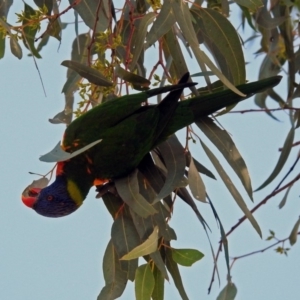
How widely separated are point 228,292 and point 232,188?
46 cm

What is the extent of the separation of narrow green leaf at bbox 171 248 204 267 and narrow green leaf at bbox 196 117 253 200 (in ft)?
0.54

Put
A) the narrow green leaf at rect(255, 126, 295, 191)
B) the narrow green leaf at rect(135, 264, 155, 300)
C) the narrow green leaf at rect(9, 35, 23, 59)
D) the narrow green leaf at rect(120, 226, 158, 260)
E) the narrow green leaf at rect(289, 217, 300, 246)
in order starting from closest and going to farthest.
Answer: the narrow green leaf at rect(120, 226, 158, 260) < the narrow green leaf at rect(135, 264, 155, 300) < the narrow green leaf at rect(9, 35, 23, 59) < the narrow green leaf at rect(255, 126, 295, 191) < the narrow green leaf at rect(289, 217, 300, 246)

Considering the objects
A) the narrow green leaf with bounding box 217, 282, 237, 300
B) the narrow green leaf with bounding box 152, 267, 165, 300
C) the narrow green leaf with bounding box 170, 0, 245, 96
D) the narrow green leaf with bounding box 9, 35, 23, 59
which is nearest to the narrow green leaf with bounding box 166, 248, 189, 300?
the narrow green leaf with bounding box 152, 267, 165, 300

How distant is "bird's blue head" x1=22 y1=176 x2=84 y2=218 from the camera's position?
1.46 metres

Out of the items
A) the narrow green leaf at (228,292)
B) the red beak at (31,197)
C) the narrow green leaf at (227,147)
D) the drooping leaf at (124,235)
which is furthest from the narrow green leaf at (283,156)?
the red beak at (31,197)

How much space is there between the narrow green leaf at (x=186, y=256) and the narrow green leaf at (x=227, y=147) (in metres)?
0.17

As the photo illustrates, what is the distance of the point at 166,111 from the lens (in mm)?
1393

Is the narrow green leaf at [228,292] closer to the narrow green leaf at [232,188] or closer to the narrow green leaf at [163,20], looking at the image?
the narrow green leaf at [232,188]

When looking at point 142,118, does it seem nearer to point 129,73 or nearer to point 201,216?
point 129,73

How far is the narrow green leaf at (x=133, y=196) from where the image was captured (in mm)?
1289

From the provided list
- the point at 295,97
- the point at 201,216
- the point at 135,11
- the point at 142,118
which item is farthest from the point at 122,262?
the point at 295,97

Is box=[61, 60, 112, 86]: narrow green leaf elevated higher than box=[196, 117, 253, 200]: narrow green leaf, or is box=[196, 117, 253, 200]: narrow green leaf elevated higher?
box=[61, 60, 112, 86]: narrow green leaf

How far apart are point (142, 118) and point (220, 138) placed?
170 millimetres

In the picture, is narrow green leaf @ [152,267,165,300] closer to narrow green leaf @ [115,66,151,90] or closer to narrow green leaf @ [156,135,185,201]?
narrow green leaf @ [156,135,185,201]
